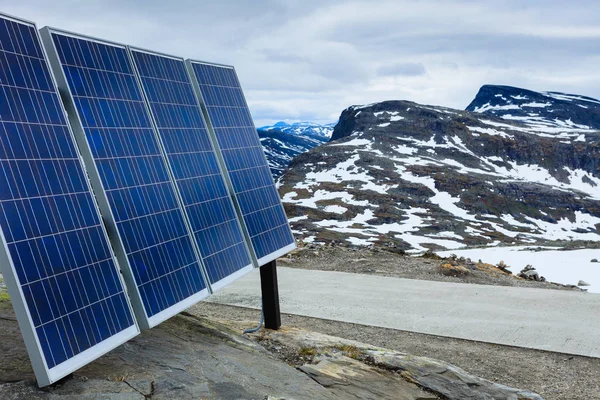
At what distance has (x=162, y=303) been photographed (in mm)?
8695

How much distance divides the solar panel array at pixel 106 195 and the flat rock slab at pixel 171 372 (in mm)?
697

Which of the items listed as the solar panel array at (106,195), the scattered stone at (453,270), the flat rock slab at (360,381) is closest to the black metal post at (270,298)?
the solar panel array at (106,195)

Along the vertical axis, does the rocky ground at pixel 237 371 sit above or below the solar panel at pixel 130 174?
below

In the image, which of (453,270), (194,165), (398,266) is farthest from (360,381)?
(398,266)

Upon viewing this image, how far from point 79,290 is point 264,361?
164 inches

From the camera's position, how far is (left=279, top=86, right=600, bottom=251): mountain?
110 metres

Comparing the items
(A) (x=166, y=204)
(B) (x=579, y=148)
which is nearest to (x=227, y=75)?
(A) (x=166, y=204)

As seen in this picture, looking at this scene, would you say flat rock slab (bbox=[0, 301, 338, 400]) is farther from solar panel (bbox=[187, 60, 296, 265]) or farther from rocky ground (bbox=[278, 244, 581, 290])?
rocky ground (bbox=[278, 244, 581, 290])

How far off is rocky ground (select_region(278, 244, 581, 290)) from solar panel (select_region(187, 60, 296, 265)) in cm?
1034

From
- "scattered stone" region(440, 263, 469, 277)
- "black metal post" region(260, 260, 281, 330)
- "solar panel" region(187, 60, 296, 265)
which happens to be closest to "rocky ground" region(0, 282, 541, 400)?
"black metal post" region(260, 260, 281, 330)

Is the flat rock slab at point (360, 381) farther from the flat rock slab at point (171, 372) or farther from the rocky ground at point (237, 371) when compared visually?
the flat rock slab at point (171, 372)

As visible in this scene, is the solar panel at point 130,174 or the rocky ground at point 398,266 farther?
the rocky ground at point 398,266

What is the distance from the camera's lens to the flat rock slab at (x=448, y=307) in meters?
15.2

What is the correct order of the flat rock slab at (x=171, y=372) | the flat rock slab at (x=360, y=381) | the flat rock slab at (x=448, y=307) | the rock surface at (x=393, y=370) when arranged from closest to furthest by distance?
1. the flat rock slab at (x=171, y=372)
2. the flat rock slab at (x=360, y=381)
3. the rock surface at (x=393, y=370)
4. the flat rock slab at (x=448, y=307)
